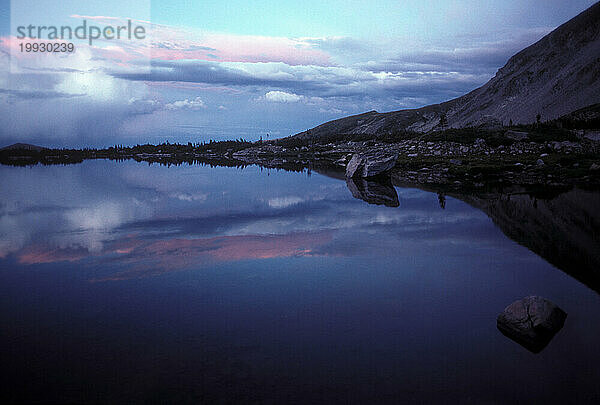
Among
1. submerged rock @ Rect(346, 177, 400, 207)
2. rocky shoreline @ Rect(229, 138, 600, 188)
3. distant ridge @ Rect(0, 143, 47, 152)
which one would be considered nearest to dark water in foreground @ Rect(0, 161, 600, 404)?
submerged rock @ Rect(346, 177, 400, 207)

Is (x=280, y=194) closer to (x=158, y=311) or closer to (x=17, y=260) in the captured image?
(x=17, y=260)

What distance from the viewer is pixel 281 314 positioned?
16906 mm

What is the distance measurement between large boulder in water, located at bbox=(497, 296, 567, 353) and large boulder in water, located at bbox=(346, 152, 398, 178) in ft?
169

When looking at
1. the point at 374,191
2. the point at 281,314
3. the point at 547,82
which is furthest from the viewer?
the point at 547,82

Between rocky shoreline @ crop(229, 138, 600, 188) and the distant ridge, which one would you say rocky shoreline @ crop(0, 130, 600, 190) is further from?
the distant ridge

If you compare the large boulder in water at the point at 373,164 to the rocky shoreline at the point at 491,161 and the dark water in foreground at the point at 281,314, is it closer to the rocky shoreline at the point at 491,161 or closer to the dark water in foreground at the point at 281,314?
the rocky shoreline at the point at 491,161

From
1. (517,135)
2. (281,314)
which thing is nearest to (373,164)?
(517,135)

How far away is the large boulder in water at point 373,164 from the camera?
6669cm

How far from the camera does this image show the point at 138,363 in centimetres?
1326

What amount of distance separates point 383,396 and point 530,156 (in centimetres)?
7359

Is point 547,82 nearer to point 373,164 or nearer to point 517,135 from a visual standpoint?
point 517,135

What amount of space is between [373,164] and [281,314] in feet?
171

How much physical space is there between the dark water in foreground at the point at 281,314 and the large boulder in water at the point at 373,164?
32.5 m

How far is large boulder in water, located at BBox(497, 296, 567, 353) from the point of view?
14.9m
